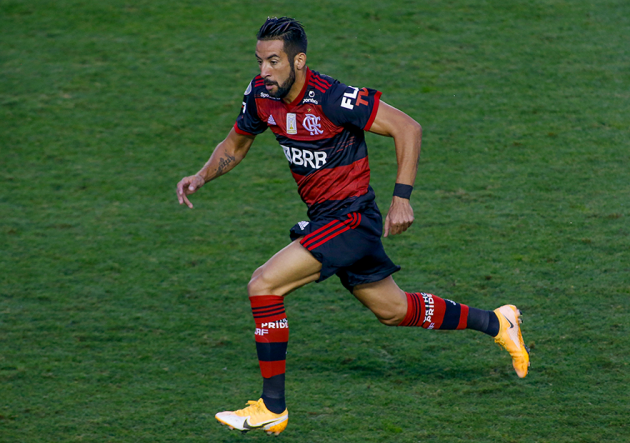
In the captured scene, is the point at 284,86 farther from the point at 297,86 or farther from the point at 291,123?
the point at 291,123

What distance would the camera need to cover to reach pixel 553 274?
6039mm

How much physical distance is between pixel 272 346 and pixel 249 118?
4.25ft

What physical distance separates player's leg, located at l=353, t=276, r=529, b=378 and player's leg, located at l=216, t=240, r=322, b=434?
48cm

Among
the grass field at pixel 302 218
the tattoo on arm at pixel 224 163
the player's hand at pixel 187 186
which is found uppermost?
the tattoo on arm at pixel 224 163

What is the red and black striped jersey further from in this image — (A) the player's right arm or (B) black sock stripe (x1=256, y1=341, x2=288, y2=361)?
(B) black sock stripe (x1=256, y1=341, x2=288, y2=361)

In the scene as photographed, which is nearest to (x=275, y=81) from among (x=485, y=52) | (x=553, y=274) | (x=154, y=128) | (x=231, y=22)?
(x=553, y=274)

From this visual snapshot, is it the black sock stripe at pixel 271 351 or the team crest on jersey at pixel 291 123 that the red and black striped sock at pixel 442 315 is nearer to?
the black sock stripe at pixel 271 351

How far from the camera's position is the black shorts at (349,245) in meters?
4.08

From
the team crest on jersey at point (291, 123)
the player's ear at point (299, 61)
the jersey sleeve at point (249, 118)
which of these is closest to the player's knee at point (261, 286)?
the team crest on jersey at point (291, 123)

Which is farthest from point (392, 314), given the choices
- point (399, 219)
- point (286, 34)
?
point (286, 34)

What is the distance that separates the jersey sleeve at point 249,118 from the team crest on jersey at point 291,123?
271 mm

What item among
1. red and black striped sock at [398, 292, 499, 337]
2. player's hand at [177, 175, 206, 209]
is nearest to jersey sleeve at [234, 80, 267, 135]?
player's hand at [177, 175, 206, 209]

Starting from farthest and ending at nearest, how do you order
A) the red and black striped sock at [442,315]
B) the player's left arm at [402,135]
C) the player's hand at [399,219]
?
1. the red and black striped sock at [442,315]
2. the player's left arm at [402,135]
3. the player's hand at [399,219]

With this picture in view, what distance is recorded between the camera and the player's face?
405cm
